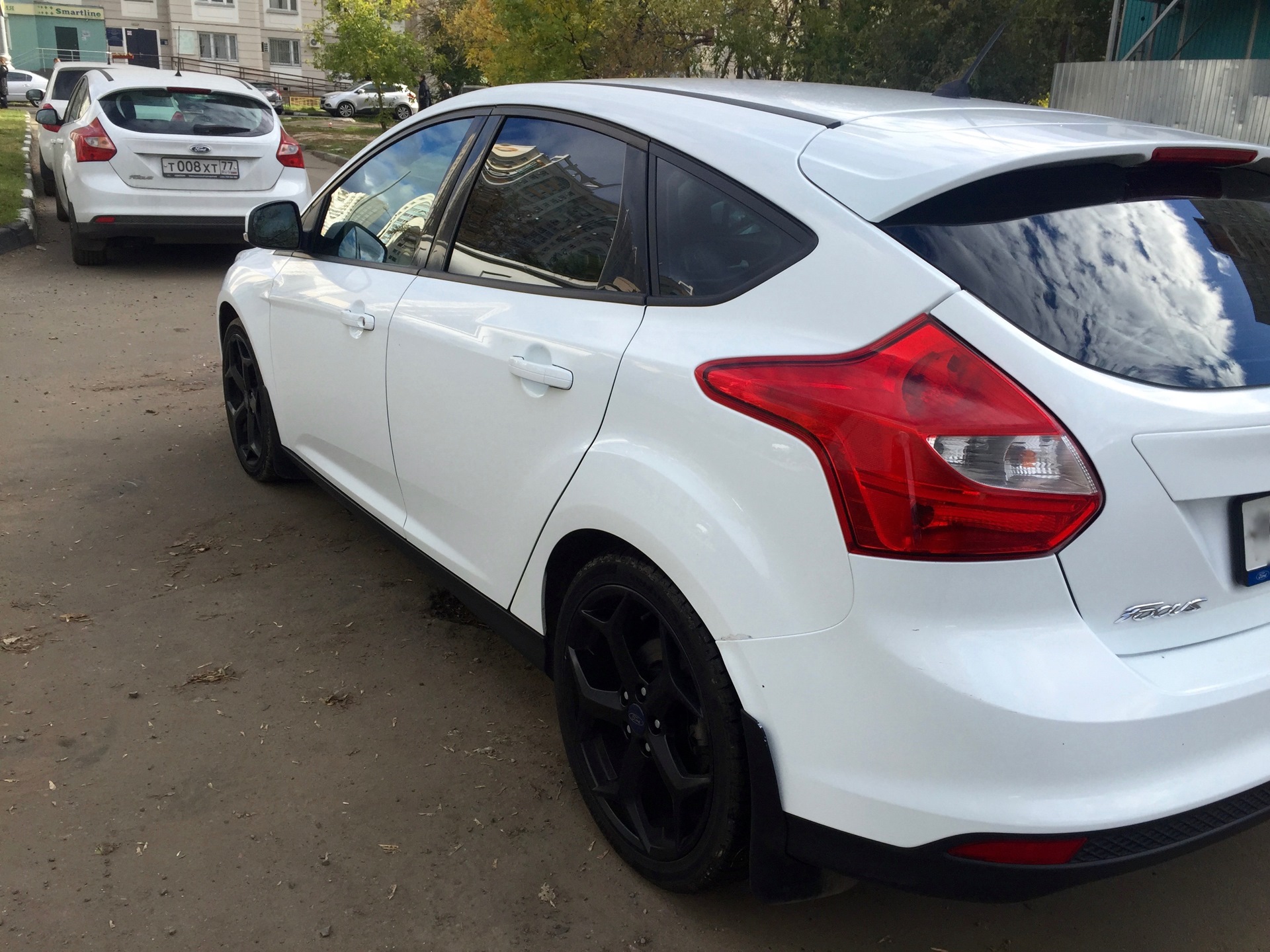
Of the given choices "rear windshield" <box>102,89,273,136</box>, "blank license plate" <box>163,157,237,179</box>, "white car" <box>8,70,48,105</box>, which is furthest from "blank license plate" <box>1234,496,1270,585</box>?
"white car" <box>8,70,48,105</box>

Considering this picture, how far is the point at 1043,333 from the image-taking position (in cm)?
186

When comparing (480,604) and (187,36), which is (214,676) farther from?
(187,36)

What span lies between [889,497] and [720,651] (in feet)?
1.53

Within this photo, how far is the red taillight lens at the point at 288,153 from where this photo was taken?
32.8ft

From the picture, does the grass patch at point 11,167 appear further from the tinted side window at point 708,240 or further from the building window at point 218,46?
the building window at point 218,46

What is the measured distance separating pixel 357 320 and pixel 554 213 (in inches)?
37.5

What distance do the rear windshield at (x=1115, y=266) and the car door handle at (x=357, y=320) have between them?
6.24ft

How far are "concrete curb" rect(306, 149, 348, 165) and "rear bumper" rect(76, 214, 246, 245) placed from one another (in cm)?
1041

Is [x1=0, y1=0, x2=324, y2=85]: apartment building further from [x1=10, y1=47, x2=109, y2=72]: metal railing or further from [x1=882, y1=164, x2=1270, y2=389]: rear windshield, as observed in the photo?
[x1=882, y1=164, x2=1270, y2=389]: rear windshield

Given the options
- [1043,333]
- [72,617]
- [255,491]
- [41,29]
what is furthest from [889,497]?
[41,29]

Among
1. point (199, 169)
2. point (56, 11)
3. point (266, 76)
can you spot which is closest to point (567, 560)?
point (199, 169)

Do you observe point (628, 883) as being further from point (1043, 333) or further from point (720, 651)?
point (1043, 333)

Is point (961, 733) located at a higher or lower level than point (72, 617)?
higher

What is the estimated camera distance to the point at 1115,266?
199 centimetres
